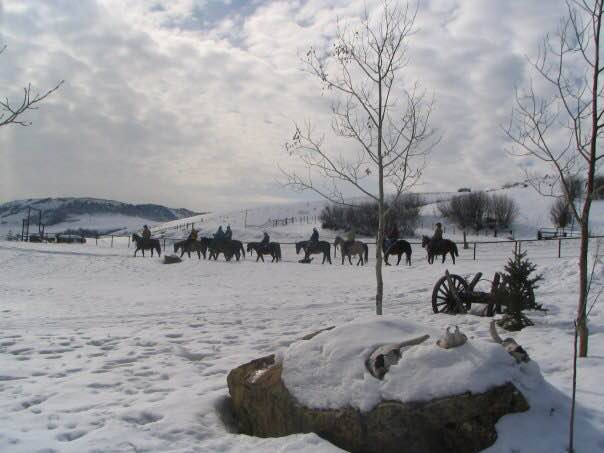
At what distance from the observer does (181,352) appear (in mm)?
7480

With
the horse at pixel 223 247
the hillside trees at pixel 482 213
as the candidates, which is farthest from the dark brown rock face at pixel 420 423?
the hillside trees at pixel 482 213

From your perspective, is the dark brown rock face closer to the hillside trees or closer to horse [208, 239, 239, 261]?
horse [208, 239, 239, 261]

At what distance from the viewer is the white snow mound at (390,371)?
3.86m

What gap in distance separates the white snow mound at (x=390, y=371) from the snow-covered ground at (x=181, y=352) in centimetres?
36

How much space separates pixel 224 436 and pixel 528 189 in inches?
3301

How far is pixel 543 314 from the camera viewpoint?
Answer: 9180 millimetres

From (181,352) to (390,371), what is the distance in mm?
4304

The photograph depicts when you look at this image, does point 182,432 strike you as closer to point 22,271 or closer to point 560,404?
point 560,404

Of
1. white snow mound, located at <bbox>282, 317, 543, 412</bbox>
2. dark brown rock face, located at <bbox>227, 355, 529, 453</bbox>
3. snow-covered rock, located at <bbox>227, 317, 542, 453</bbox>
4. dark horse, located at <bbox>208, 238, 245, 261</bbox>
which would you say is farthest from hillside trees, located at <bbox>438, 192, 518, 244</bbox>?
dark brown rock face, located at <bbox>227, 355, 529, 453</bbox>

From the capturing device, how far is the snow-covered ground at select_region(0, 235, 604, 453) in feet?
13.5

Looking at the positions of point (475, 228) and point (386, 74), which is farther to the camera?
point (475, 228)

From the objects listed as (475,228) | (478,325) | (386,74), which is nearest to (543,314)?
(478,325)

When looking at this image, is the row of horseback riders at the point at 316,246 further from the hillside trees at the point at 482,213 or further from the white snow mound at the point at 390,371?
the hillside trees at the point at 482,213

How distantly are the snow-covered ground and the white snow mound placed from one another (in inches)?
14.3
